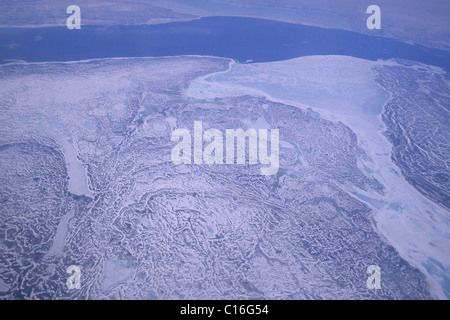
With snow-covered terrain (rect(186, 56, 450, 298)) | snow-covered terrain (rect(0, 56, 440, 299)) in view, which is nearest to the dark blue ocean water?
snow-covered terrain (rect(186, 56, 450, 298))

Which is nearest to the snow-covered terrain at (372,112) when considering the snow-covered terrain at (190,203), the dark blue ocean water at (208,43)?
the snow-covered terrain at (190,203)

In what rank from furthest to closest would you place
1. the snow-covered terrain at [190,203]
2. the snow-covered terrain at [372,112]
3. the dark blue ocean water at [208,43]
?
the dark blue ocean water at [208,43], the snow-covered terrain at [372,112], the snow-covered terrain at [190,203]

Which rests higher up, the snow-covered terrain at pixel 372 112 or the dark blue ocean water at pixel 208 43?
the dark blue ocean water at pixel 208 43

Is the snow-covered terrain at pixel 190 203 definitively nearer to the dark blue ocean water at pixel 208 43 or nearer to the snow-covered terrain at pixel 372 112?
the snow-covered terrain at pixel 372 112

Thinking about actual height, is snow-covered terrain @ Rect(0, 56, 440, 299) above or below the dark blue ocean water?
below

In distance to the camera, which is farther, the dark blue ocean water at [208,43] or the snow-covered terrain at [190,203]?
the dark blue ocean water at [208,43]

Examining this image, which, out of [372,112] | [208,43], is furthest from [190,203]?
[208,43]

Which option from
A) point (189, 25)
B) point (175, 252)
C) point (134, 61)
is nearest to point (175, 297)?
point (175, 252)

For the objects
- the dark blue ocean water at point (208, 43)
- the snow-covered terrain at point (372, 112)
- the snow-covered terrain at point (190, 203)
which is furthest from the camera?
the dark blue ocean water at point (208, 43)

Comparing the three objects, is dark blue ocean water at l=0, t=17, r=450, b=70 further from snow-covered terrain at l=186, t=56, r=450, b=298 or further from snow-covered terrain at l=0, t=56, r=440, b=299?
snow-covered terrain at l=0, t=56, r=440, b=299
